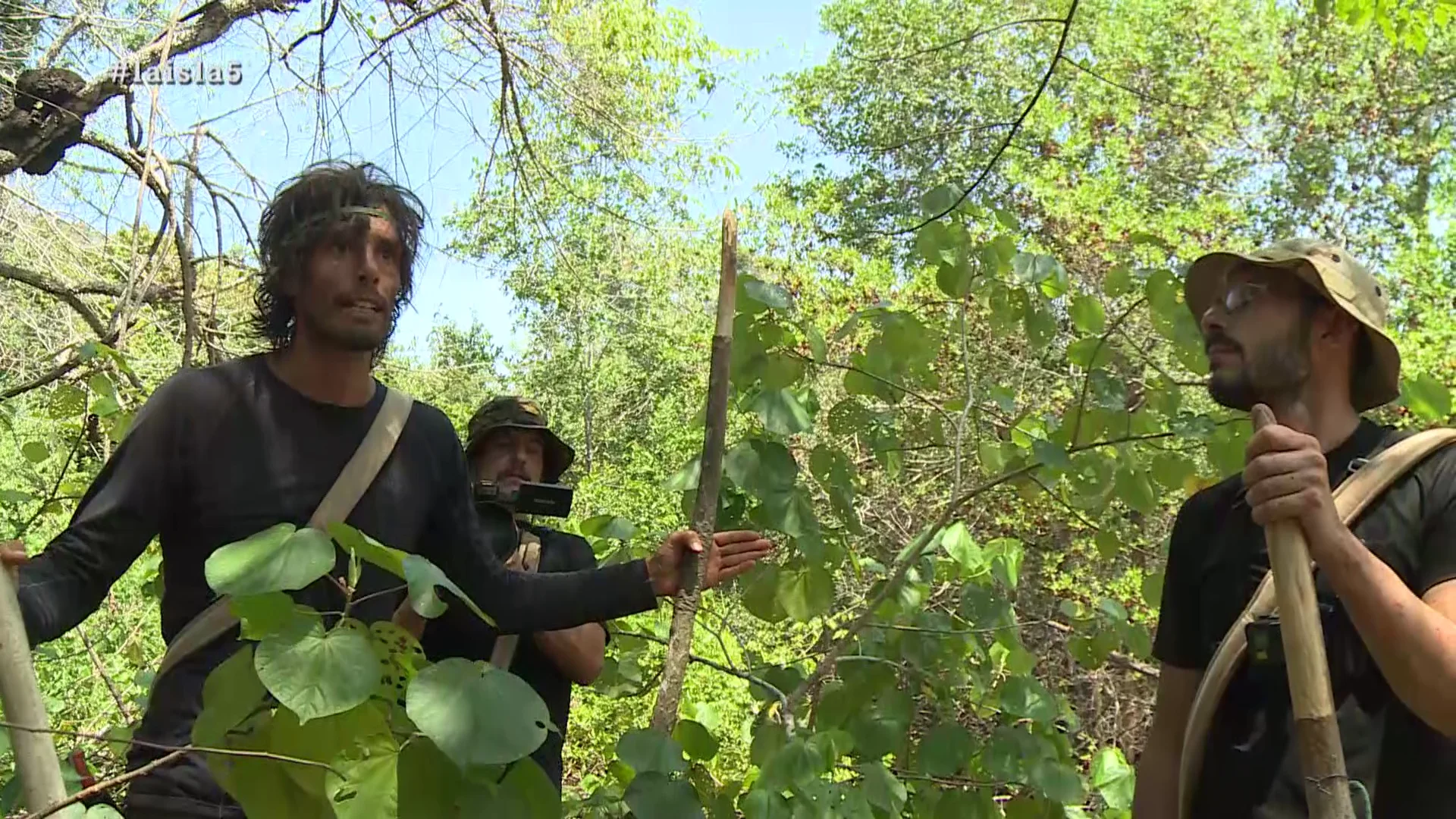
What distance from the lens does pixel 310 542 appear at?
2.67 ft

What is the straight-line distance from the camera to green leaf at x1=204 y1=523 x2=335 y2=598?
2.59ft

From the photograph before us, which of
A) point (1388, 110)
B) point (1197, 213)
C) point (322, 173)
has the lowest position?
point (322, 173)

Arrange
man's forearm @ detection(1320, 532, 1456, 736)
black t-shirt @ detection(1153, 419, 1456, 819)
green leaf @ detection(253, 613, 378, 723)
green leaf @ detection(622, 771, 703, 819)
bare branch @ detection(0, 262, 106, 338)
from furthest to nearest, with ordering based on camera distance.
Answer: bare branch @ detection(0, 262, 106, 338) < green leaf @ detection(622, 771, 703, 819) < black t-shirt @ detection(1153, 419, 1456, 819) < man's forearm @ detection(1320, 532, 1456, 736) < green leaf @ detection(253, 613, 378, 723)

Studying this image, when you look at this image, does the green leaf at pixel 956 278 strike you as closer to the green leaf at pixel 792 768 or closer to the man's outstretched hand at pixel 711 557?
the man's outstretched hand at pixel 711 557

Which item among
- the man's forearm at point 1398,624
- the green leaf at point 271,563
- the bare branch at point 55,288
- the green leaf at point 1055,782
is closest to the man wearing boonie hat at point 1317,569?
the man's forearm at point 1398,624

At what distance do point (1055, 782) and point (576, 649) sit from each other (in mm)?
837

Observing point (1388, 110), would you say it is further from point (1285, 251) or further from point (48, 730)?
point (48, 730)

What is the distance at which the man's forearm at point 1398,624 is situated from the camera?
99 cm

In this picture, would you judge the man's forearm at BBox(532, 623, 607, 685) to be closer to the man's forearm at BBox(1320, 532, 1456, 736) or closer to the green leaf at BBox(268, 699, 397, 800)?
the green leaf at BBox(268, 699, 397, 800)

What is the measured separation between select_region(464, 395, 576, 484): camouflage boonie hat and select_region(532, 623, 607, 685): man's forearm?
434 mm

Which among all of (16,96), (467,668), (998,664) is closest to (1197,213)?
(998,664)

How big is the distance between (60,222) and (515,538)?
2.65m

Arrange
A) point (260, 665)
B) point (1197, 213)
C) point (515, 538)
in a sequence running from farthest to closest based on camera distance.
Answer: point (1197, 213), point (515, 538), point (260, 665)

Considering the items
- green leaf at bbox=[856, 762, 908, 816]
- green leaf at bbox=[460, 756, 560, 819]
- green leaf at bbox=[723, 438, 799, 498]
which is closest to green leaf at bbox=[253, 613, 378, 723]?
green leaf at bbox=[460, 756, 560, 819]
